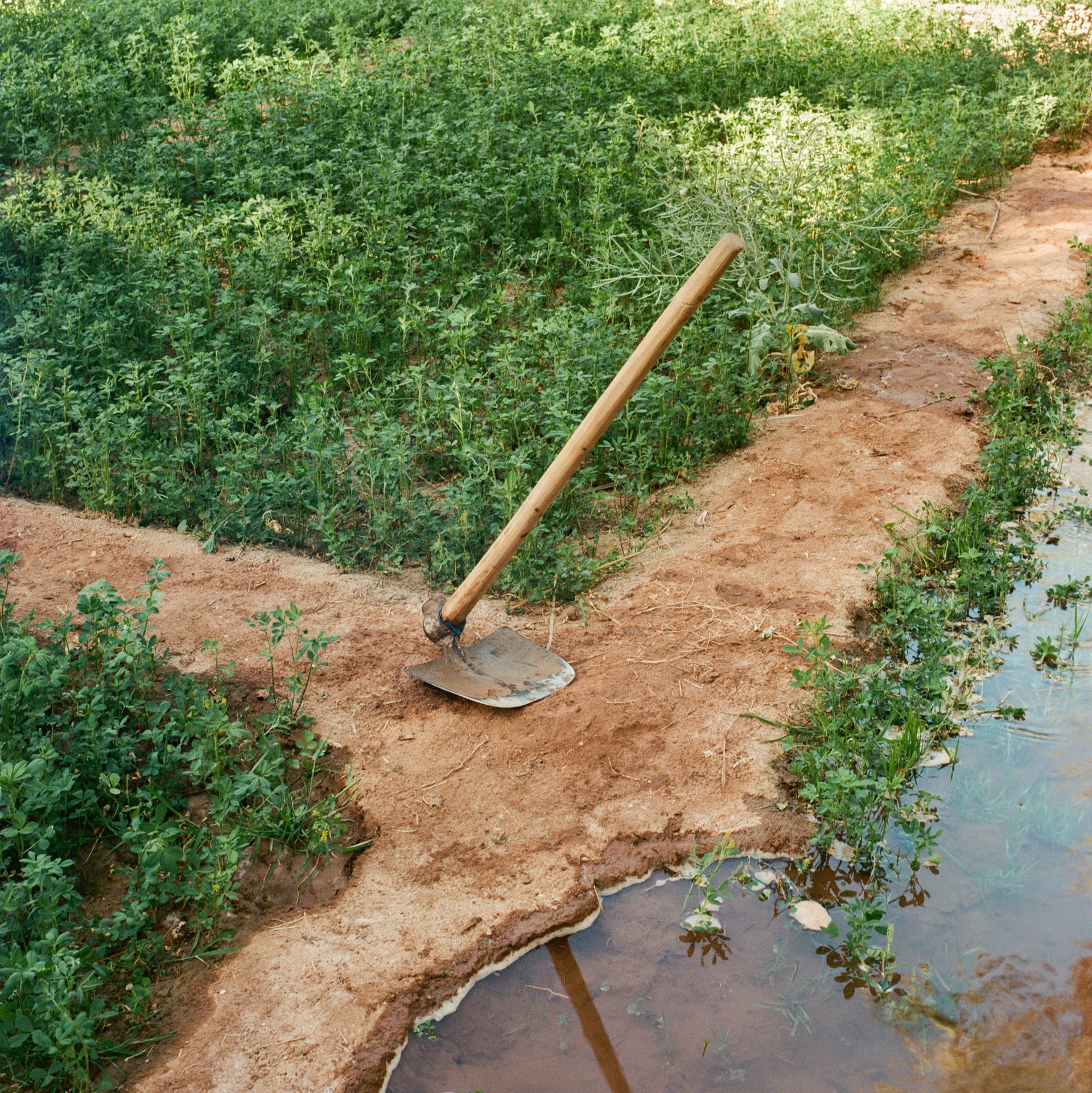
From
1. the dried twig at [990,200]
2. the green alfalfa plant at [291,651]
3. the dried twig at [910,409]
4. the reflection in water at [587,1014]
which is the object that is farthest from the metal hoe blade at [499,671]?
the dried twig at [990,200]

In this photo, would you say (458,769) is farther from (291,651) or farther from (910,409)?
(910,409)

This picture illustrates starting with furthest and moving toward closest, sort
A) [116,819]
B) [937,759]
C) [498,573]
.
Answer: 1. [498,573]
2. [937,759]
3. [116,819]

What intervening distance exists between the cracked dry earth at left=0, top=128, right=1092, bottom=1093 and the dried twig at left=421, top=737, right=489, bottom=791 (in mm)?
10

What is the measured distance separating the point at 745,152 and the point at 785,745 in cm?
474

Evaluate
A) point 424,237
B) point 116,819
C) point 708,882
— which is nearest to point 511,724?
point 708,882

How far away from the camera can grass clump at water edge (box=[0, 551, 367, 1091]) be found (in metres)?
2.24

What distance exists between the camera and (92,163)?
7000mm

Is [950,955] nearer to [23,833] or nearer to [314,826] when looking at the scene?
[314,826]

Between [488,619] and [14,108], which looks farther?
[14,108]

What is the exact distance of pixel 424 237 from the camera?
6.55m

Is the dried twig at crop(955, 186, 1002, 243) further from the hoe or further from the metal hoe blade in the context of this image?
the metal hoe blade

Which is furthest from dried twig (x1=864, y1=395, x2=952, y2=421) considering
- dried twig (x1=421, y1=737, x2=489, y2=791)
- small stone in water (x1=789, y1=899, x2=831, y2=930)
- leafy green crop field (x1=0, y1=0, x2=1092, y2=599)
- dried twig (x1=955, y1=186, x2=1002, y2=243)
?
small stone in water (x1=789, y1=899, x2=831, y2=930)

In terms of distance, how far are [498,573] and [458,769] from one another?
65 cm

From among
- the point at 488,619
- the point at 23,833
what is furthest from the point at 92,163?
the point at 23,833
